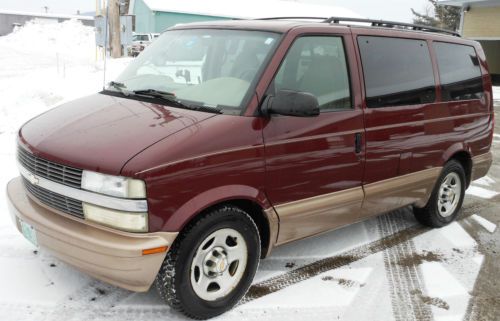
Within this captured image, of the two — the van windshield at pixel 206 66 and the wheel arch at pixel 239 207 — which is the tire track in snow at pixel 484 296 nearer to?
the wheel arch at pixel 239 207

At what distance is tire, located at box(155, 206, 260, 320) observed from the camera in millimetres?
2979

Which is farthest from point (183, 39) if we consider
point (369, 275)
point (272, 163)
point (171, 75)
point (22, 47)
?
point (22, 47)

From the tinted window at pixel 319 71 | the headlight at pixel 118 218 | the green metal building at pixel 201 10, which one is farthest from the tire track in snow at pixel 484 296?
the green metal building at pixel 201 10

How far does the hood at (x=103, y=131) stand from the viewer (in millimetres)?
2848

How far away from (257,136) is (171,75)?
1.02m

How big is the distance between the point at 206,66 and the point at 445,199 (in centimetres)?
306

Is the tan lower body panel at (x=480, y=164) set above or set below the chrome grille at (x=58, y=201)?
below

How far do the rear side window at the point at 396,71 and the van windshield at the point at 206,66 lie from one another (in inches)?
37.4

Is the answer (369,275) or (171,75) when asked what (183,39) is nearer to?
(171,75)

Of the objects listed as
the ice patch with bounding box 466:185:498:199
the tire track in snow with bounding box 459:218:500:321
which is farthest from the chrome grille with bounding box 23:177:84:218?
the ice patch with bounding box 466:185:498:199

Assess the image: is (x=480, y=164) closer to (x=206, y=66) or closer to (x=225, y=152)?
(x=206, y=66)

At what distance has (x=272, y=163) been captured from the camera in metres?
3.30

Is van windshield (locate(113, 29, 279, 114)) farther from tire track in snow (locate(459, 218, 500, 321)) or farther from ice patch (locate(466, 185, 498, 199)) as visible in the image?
ice patch (locate(466, 185, 498, 199))

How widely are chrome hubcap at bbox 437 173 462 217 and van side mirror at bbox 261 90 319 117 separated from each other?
2520 millimetres
